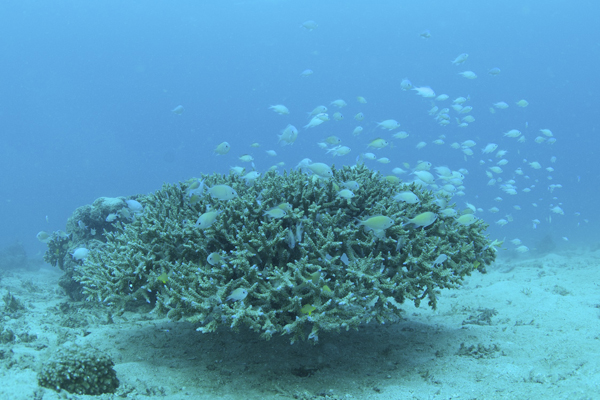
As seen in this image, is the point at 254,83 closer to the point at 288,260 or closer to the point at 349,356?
the point at 288,260

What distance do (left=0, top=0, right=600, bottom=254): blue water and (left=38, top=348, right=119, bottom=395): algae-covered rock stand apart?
109 metres

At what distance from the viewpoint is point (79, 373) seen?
3.38 m

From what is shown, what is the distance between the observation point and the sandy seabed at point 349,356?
3748mm

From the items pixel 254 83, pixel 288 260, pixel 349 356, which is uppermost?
pixel 254 83

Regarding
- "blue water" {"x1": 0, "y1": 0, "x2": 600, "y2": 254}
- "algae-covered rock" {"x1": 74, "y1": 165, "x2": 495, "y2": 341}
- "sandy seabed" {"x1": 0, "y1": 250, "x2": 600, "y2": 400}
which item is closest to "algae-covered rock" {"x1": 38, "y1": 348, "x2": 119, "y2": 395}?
"sandy seabed" {"x1": 0, "y1": 250, "x2": 600, "y2": 400}

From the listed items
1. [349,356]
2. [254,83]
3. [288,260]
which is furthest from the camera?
[254,83]

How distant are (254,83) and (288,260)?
168 meters

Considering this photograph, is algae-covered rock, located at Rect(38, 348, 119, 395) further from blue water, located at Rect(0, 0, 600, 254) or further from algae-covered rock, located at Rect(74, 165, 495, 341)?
blue water, located at Rect(0, 0, 600, 254)

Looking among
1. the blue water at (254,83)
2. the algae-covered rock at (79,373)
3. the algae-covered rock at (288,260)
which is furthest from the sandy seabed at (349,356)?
the blue water at (254,83)

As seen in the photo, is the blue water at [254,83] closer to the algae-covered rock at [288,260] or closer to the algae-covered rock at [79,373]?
the algae-covered rock at [288,260]

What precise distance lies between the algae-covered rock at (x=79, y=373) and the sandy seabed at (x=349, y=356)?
132 millimetres

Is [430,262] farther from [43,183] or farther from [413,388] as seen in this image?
[43,183]

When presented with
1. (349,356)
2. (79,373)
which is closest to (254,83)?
(349,356)

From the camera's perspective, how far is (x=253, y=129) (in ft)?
550
